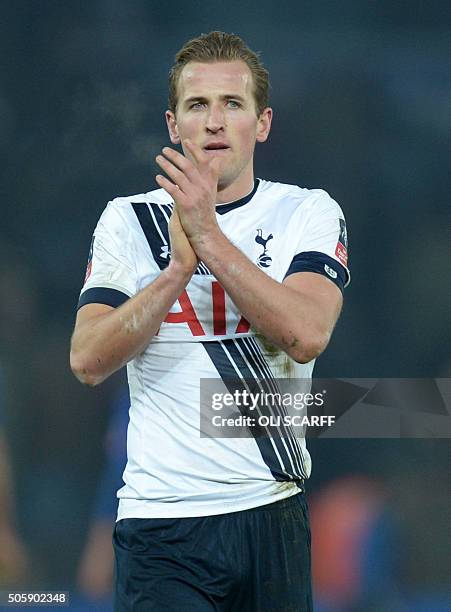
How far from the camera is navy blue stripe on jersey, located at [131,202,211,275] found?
2.69m

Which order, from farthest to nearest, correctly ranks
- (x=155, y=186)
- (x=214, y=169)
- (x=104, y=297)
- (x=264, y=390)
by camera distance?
(x=155, y=186)
(x=264, y=390)
(x=104, y=297)
(x=214, y=169)

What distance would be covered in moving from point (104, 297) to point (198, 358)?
0.29 m

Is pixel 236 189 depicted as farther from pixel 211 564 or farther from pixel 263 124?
pixel 211 564

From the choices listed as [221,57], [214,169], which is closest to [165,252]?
[214,169]

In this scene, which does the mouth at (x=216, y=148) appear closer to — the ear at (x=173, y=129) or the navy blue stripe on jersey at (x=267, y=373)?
the ear at (x=173, y=129)

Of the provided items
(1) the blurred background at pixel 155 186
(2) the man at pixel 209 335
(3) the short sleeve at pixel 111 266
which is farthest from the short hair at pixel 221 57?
(1) the blurred background at pixel 155 186

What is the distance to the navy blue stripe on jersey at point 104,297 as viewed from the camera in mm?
2541

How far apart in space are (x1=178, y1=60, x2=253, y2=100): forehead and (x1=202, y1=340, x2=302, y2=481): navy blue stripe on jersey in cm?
72

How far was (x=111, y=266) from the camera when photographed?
8.63ft

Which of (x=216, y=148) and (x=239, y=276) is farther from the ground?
(x=216, y=148)

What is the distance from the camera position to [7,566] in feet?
13.8

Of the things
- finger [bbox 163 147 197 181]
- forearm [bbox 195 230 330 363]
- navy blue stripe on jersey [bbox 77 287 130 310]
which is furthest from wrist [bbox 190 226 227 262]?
navy blue stripe on jersey [bbox 77 287 130 310]

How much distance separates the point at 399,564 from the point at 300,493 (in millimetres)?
1757

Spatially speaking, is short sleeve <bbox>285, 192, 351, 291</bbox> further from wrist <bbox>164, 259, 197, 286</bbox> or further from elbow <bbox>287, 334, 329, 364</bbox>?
wrist <bbox>164, 259, 197, 286</bbox>
